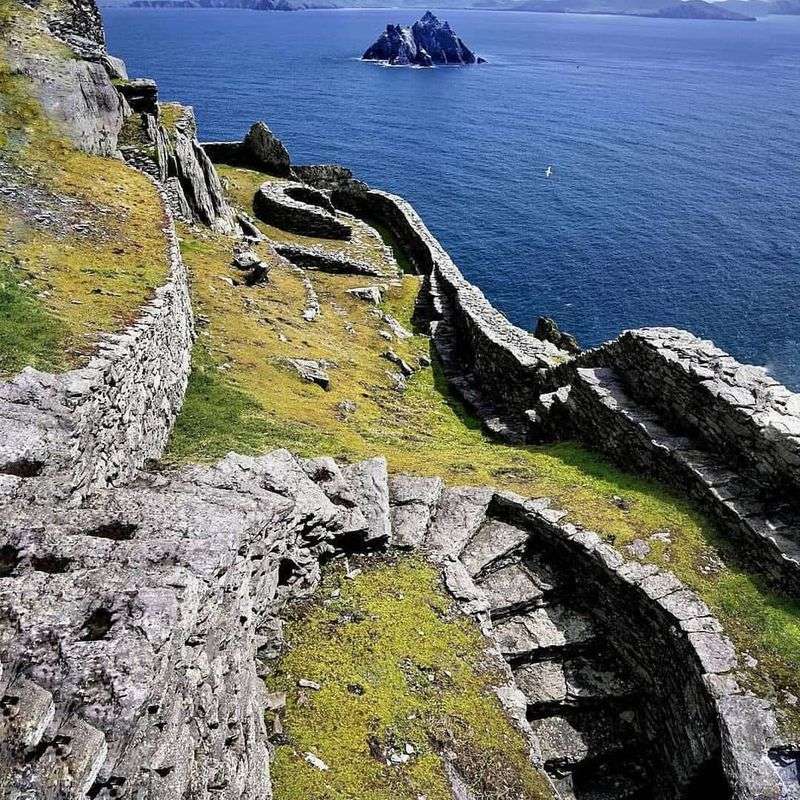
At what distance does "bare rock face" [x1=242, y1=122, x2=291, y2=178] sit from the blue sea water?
18.6m

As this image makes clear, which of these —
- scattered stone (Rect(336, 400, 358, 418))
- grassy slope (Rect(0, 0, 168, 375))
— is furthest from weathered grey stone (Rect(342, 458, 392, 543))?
grassy slope (Rect(0, 0, 168, 375))

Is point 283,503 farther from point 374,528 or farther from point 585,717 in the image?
point 585,717

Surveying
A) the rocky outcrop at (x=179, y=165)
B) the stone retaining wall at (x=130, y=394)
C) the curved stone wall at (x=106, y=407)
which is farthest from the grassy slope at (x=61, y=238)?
the rocky outcrop at (x=179, y=165)

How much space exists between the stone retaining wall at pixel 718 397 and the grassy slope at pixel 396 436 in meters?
1.95

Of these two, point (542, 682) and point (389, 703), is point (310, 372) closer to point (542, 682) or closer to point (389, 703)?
point (542, 682)

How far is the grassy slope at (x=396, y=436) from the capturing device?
13898 millimetres

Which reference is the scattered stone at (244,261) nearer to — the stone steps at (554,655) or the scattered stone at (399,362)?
the scattered stone at (399,362)

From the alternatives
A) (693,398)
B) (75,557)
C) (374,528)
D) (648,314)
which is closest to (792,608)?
(693,398)

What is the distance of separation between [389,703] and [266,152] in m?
56.1

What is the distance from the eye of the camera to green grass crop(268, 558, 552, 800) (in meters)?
9.79

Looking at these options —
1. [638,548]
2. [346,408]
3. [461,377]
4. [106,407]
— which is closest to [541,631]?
[638,548]

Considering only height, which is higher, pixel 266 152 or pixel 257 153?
pixel 266 152

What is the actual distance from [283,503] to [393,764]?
185 inches

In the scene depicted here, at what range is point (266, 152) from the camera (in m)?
59.1
